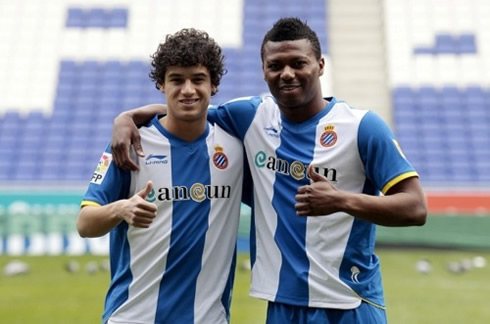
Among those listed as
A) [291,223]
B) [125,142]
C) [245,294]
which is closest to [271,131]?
[291,223]

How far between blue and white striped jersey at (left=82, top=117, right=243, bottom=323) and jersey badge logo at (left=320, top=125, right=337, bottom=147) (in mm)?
457

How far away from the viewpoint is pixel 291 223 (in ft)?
9.43

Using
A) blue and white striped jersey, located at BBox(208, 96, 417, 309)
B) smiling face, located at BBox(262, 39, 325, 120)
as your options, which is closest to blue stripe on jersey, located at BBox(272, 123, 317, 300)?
blue and white striped jersey, located at BBox(208, 96, 417, 309)

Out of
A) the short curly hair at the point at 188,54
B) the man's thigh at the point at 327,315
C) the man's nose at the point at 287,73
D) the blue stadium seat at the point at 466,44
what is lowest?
the man's thigh at the point at 327,315

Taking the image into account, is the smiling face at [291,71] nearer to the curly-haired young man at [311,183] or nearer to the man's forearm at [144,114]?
the curly-haired young man at [311,183]

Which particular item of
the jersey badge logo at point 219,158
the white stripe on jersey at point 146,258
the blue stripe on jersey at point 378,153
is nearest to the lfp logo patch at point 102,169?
the white stripe on jersey at point 146,258

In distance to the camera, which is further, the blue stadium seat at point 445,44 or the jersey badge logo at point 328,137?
the blue stadium seat at point 445,44

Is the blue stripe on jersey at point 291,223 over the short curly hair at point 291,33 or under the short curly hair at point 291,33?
under

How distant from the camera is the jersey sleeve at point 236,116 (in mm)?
3102

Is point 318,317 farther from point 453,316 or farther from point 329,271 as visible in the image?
point 453,316

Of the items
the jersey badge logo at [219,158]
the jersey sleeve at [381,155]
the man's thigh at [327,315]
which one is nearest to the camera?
the jersey sleeve at [381,155]

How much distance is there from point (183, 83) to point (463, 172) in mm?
14117

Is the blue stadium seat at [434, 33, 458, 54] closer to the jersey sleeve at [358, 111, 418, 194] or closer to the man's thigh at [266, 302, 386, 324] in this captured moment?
the jersey sleeve at [358, 111, 418, 194]

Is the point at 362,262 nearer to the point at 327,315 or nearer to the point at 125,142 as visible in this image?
the point at 327,315
